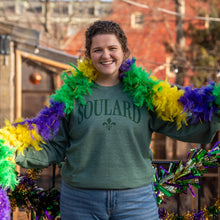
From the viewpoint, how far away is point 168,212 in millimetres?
2705

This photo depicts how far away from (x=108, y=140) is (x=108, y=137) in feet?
0.05

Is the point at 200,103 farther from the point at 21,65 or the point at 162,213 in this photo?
the point at 21,65

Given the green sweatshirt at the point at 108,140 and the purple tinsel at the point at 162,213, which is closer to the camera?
the green sweatshirt at the point at 108,140

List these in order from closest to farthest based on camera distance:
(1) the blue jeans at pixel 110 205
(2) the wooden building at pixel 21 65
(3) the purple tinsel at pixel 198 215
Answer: (1) the blue jeans at pixel 110 205 < (3) the purple tinsel at pixel 198 215 < (2) the wooden building at pixel 21 65

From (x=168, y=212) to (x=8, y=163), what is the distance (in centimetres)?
155

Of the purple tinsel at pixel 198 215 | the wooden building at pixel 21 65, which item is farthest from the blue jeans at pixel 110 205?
the wooden building at pixel 21 65

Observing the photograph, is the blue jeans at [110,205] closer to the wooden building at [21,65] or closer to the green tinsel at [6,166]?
the green tinsel at [6,166]

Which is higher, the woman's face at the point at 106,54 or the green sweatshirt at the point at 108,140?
the woman's face at the point at 106,54

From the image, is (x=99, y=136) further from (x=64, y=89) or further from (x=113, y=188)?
(x=64, y=89)

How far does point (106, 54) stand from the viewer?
1714 millimetres

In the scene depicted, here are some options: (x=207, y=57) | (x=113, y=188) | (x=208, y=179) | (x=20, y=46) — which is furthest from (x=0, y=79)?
(x=207, y=57)

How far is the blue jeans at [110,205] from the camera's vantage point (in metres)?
1.63

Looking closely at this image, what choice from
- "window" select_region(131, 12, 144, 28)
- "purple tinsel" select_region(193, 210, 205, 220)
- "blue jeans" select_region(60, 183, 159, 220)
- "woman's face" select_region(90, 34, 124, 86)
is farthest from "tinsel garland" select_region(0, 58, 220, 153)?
"window" select_region(131, 12, 144, 28)

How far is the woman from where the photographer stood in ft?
5.39
